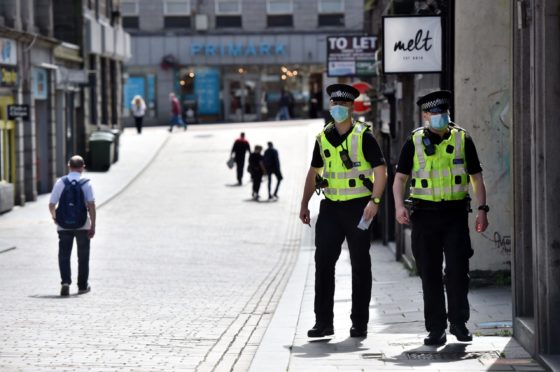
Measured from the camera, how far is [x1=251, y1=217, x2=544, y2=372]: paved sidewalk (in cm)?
851

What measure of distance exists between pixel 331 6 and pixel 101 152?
84.6 ft

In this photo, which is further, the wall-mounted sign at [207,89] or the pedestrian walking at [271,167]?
the wall-mounted sign at [207,89]

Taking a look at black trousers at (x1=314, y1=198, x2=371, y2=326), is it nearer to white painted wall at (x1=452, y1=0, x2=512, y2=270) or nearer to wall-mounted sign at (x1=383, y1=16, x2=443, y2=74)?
white painted wall at (x1=452, y1=0, x2=512, y2=270)

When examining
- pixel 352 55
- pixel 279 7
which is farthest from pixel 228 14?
pixel 352 55

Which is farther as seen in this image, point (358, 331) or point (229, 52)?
point (229, 52)

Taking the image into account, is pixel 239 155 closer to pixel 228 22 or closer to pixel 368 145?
pixel 228 22

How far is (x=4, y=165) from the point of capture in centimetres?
3183

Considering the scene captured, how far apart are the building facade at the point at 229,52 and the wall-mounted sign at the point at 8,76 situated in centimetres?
3019

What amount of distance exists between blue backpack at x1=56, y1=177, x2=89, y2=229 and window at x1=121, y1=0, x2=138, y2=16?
1900 inches

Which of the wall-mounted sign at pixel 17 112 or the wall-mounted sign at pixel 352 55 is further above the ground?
the wall-mounted sign at pixel 352 55

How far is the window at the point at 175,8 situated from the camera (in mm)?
63219

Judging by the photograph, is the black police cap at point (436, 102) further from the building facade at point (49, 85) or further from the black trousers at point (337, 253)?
the building facade at point (49, 85)

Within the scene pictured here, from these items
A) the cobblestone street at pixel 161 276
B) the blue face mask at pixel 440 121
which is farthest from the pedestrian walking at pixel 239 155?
the blue face mask at pixel 440 121

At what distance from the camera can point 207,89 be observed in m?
63.3
